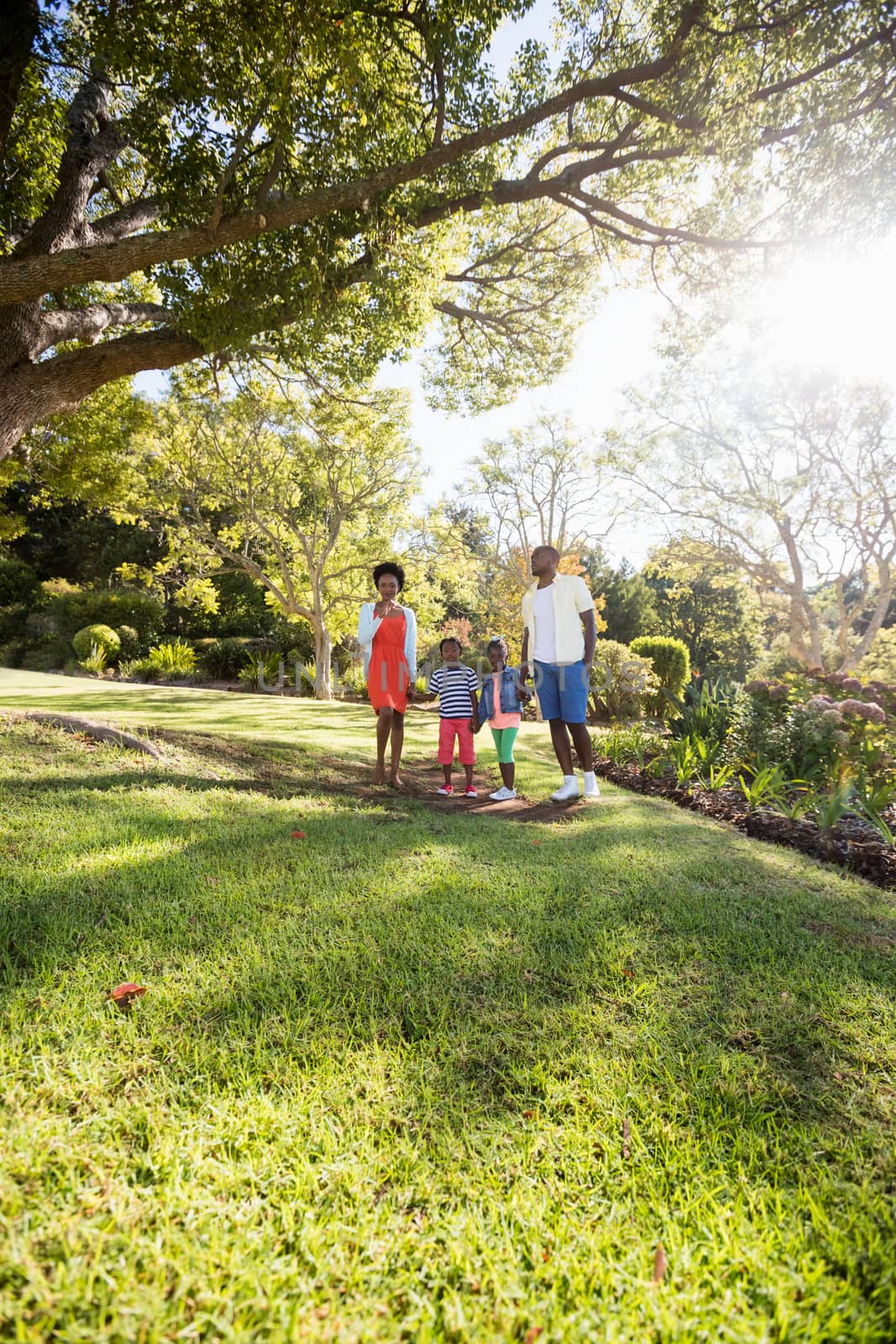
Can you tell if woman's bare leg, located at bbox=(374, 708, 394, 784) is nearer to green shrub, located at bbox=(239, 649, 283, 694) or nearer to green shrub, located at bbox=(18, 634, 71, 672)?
green shrub, located at bbox=(239, 649, 283, 694)

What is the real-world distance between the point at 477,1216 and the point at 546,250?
11.0 metres

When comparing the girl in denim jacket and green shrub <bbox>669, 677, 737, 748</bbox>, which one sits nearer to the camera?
the girl in denim jacket

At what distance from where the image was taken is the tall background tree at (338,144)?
4.78m

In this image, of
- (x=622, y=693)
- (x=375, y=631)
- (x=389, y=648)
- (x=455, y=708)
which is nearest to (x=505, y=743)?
(x=455, y=708)

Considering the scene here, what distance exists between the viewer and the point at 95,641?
63.5 ft

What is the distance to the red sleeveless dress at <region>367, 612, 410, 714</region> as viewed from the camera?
5.43 meters

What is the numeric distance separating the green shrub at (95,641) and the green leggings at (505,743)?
18.5m

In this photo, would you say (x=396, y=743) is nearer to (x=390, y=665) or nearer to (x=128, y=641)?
(x=390, y=665)

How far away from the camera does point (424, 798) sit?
217 inches

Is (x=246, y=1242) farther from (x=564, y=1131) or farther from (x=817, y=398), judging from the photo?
(x=817, y=398)

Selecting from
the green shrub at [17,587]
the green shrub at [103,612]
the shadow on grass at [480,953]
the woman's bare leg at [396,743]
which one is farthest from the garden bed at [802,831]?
the green shrub at [17,587]

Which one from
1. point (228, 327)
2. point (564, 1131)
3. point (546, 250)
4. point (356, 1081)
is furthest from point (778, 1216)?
point (546, 250)

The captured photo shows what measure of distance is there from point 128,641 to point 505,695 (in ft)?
64.4

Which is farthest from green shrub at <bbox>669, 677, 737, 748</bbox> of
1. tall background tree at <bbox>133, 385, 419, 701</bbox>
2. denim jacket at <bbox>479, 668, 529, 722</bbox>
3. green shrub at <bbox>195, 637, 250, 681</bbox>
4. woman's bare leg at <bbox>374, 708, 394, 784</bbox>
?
green shrub at <bbox>195, 637, 250, 681</bbox>
